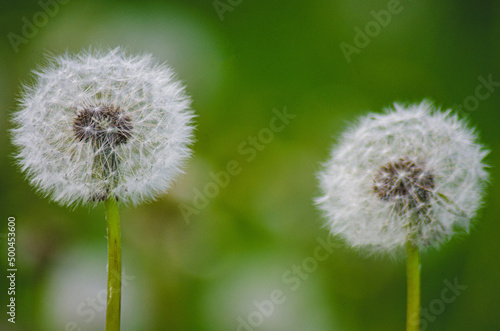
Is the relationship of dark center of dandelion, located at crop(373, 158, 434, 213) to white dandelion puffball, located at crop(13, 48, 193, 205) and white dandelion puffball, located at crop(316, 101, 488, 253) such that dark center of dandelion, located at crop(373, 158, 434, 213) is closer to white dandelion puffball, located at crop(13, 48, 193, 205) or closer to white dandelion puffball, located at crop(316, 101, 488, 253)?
white dandelion puffball, located at crop(316, 101, 488, 253)

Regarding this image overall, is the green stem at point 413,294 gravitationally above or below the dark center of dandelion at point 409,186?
below

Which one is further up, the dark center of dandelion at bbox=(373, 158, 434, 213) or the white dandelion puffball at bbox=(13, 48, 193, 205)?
the white dandelion puffball at bbox=(13, 48, 193, 205)

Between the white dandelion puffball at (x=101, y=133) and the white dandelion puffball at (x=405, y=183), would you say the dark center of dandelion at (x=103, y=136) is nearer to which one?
the white dandelion puffball at (x=101, y=133)

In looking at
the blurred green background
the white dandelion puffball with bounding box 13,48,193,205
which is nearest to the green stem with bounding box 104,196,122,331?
the white dandelion puffball with bounding box 13,48,193,205

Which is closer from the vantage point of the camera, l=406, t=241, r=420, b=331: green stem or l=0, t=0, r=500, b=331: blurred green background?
l=406, t=241, r=420, b=331: green stem

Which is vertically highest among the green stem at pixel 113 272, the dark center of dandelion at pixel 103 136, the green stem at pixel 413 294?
the dark center of dandelion at pixel 103 136

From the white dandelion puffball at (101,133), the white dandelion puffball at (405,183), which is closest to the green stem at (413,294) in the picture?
the white dandelion puffball at (405,183)

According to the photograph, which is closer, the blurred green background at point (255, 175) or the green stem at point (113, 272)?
the green stem at point (113, 272)

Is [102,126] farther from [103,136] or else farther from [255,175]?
[255,175]
